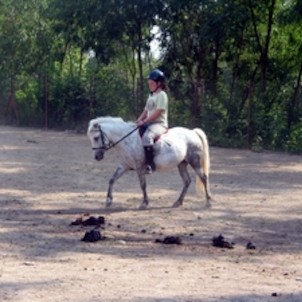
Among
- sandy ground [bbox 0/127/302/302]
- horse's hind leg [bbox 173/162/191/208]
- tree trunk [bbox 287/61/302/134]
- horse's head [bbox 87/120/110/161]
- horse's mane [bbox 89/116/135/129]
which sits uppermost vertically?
tree trunk [bbox 287/61/302/134]

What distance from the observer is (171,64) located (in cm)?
3197

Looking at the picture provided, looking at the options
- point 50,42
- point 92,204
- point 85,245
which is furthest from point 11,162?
point 50,42

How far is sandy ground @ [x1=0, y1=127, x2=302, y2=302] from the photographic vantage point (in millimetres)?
7734

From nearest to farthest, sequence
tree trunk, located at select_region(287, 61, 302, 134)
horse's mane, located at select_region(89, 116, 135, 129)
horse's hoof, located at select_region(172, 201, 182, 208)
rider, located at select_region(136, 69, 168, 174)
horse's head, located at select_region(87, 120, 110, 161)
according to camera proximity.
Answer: rider, located at select_region(136, 69, 168, 174) < horse's head, located at select_region(87, 120, 110, 161) < horse's mane, located at select_region(89, 116, 135, 129) < horse's hoof, located at select_region(172, 201, 182, 208) < tree trunk, located at select_region(287, 61, 302, 134)

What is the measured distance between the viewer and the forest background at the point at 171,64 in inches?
1110

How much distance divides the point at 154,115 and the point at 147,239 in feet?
9.46

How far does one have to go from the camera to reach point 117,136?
1304 cm

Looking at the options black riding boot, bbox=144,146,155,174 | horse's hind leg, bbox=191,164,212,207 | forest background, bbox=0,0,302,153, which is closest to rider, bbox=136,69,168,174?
black riding boot, bbox=144,146,155,174

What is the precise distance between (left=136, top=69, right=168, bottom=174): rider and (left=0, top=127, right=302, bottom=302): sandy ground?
93cm

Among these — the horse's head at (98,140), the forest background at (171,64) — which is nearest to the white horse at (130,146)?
the horse's head at (98,140)

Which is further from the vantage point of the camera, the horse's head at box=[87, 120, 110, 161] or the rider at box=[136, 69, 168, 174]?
the horse's head at box=[87, 120, 110, 161]

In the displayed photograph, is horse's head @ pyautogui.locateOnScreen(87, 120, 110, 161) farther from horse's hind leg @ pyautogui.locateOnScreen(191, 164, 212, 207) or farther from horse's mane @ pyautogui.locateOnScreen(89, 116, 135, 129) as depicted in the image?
horse's hind leg @ pyautogui.locateOnScreen(191, 164, 212, 207)

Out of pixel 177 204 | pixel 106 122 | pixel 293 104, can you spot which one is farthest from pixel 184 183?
pixel 293 104

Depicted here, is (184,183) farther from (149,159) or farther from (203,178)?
(149,159)
